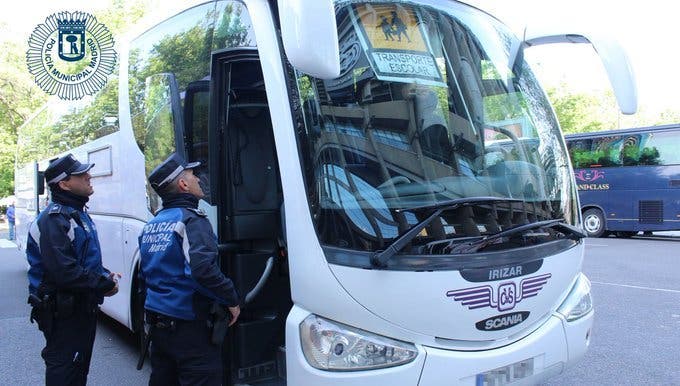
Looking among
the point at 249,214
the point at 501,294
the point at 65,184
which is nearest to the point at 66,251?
the point at 65,184

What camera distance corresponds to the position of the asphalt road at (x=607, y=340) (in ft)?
15.6

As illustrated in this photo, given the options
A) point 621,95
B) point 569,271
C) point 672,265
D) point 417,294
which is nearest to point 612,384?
point 569,271

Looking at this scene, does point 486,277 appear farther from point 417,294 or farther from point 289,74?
point 289,74

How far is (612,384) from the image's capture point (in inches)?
176

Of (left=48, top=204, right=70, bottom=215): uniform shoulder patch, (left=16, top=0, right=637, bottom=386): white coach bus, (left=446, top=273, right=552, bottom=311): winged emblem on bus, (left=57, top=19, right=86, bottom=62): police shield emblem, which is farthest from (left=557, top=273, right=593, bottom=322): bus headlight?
(left=57, top=19, right=86, bottom=62): police shield emblem

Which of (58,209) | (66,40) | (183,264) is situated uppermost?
(66,40)

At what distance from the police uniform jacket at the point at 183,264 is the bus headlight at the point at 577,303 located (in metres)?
1.92

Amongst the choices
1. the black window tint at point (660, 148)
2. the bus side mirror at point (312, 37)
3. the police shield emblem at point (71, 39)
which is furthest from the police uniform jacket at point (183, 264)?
the black window tint at point (660, 148)

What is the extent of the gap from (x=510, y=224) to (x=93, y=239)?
245cm

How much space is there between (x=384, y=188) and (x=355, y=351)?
2.63 ft

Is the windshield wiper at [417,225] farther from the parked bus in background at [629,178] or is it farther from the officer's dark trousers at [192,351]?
the parked bus in background at [629,178]

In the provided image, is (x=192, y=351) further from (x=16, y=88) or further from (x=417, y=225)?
(x=16, y=88)

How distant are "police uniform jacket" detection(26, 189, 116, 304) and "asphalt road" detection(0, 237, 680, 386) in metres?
1.79

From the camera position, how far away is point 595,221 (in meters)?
17.8
